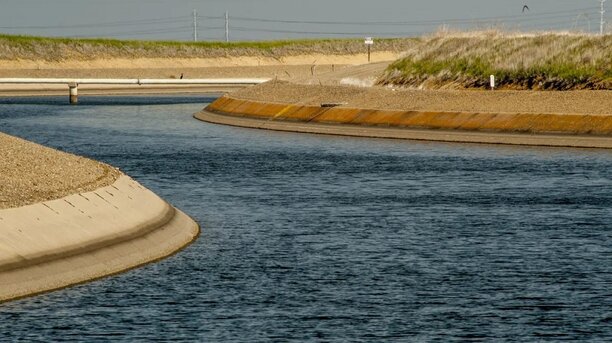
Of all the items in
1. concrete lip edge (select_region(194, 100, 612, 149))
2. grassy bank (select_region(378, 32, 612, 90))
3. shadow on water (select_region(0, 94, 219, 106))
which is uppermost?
grassy bank (select_region(378, 32, 612, 90))

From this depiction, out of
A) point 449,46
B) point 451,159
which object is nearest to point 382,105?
point 449,46

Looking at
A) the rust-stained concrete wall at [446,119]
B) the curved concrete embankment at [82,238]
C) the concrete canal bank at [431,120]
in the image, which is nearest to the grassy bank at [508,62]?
the concrete canal bank at [431,120]

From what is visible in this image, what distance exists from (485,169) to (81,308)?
33410 mm

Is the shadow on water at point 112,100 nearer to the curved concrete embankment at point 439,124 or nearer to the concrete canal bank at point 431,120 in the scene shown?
the concrete canal bank at point 431,120

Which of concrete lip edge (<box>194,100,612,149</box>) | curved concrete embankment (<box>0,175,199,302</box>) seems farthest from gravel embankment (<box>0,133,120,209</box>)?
concrete lip edge (<box>194,100,612,149</box>)

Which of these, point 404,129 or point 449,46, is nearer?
point 404,129

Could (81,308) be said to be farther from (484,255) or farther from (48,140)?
(48,140)

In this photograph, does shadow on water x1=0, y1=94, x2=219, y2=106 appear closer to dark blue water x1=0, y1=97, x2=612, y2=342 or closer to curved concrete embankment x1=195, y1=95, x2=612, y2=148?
curved concrete embankment x1=195, y1=95, x2=612, y2=148

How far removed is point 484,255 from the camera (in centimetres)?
3253

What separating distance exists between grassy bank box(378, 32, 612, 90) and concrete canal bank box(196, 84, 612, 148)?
4.69 meters

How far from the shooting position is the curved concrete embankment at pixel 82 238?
2828 centimetres

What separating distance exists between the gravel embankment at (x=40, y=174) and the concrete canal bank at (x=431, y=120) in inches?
1377

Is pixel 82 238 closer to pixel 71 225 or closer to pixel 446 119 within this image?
pixel 71 225

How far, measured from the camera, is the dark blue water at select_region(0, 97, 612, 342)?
24.6 meters
